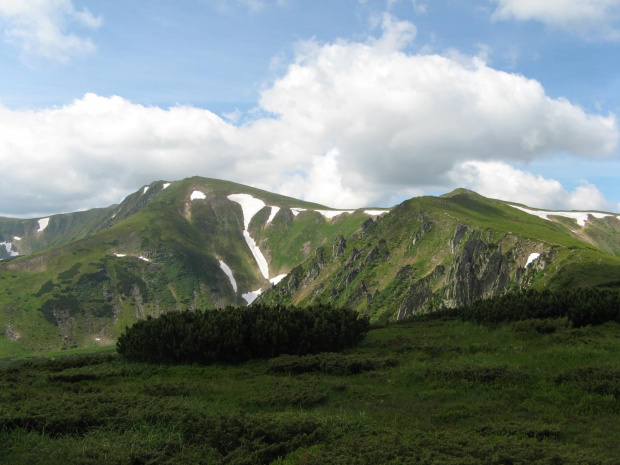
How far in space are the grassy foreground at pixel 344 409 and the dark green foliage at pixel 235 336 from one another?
43.3 inches

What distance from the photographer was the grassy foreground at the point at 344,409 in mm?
9391

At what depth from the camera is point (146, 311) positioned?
18862cm

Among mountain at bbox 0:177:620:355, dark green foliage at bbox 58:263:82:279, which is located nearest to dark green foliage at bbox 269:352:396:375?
mountain at bbox 0:177:620:355

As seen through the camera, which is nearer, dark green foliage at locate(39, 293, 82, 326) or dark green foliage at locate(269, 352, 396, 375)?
dark green foliage at locate(269, 352, 396, 375)

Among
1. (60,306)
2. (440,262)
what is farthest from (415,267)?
(60,306)

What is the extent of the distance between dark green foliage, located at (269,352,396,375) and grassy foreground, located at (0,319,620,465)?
0.14ft

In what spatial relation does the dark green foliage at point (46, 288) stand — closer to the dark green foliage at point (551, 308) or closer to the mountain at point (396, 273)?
the mountain at point (396, 273)

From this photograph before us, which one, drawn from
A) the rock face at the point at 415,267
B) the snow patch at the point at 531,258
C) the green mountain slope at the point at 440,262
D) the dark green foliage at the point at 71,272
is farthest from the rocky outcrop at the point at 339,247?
the dark green foliage at the point at 71,272

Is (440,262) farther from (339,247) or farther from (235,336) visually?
(235,336)

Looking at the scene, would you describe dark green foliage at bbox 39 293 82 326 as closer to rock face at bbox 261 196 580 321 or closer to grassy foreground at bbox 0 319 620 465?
rock face at bbox 261 196 580 321

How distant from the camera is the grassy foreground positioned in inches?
370

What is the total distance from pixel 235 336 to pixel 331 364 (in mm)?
4916

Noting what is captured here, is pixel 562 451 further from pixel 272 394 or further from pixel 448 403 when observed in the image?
pixel 272 394

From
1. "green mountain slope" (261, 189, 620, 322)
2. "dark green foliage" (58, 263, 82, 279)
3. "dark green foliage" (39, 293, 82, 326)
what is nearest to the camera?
"green mountain slope" (261, 189, 620, 322)
